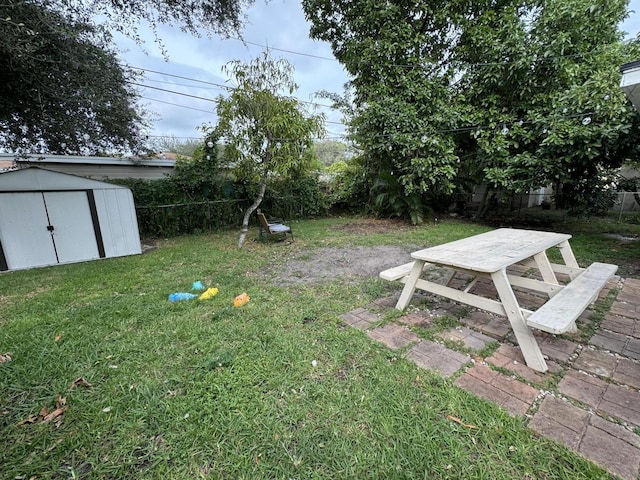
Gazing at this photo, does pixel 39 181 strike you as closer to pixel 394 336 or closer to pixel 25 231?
pixel 25 231

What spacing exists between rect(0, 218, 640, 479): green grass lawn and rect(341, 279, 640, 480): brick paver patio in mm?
151

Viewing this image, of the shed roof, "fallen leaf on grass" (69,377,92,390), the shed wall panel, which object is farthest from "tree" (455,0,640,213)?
the shed roof

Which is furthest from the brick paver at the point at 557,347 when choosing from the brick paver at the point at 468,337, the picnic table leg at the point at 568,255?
the picnic table leg at the point at 568,255

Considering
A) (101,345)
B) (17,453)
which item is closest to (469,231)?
(101,345)

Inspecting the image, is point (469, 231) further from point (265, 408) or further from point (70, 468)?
point (70, 468)

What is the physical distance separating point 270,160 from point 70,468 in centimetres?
546

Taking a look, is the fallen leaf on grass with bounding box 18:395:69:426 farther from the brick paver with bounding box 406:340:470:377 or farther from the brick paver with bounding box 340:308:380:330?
the brick paver with bounding box 406:340:470:377

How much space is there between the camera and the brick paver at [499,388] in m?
1.64

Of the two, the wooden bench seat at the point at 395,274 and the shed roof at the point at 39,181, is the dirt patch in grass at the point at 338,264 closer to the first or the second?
the wooden bench seat at the point at 395,274

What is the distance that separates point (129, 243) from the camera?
19.1 feet

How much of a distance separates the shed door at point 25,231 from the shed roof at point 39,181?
13 cm

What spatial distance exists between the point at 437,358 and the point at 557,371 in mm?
789

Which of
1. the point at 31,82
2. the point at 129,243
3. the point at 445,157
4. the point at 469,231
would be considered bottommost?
the point at 469,231

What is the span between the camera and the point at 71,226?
17.4 feet
